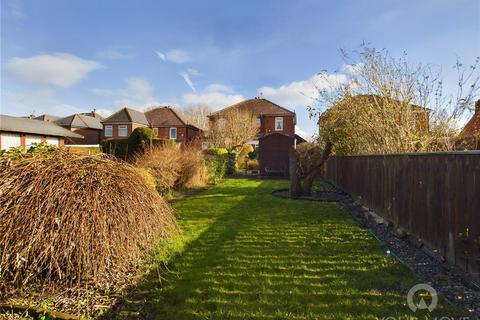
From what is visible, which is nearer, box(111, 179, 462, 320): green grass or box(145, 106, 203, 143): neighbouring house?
box(111, 179, 462, 320): green grass

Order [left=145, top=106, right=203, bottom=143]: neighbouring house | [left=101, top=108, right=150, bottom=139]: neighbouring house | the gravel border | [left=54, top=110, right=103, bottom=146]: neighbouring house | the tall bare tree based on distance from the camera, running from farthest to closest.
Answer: [left=54, top=110, right=103, bottom=146]: neighbouring house → [left=145, top=106, right=203, bottom=143]: neighbouring house → [left=101, top=108, right=150, bottom=139]: neighbouring house → the tall bare tree → the gravel border

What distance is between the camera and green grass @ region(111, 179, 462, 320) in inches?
123

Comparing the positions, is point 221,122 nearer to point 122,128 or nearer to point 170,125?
point 170,125

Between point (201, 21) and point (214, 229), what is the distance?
24.3 ft

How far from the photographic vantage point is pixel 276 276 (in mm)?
3941

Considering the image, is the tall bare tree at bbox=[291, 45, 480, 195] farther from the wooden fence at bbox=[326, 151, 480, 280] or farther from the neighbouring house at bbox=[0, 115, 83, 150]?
the neighbouring house at bbox=[0, 115, 83, 150]

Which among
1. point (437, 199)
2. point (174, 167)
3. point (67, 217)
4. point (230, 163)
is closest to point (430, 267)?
point (437, 199)

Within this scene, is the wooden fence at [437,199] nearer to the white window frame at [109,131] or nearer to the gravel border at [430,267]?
the gravel border at [430,267]

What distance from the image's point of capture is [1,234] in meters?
2.91

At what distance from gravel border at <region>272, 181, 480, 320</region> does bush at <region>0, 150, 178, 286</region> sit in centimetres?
369

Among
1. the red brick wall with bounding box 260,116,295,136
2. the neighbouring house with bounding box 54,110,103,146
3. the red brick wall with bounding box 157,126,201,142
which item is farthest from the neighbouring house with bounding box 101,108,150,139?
the red brick wall with bounding box 260,116,295,136

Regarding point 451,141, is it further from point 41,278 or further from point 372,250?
point 41,278

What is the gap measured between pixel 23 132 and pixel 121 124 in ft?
54.2

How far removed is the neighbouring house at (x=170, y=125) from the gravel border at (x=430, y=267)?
33.0 m
